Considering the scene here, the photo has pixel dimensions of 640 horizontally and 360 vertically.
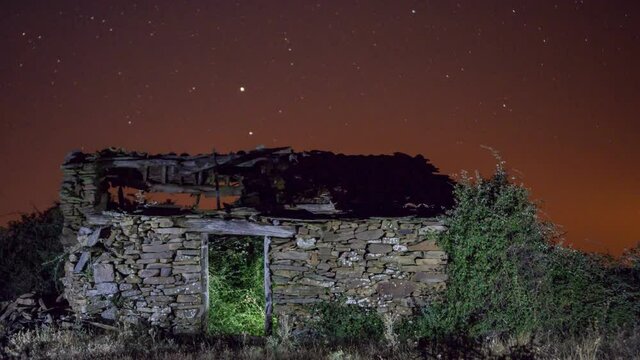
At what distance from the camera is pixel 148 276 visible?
12211 mm

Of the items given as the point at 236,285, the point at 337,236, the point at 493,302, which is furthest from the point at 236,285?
the point at 493,302

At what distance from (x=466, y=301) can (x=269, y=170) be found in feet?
18.0

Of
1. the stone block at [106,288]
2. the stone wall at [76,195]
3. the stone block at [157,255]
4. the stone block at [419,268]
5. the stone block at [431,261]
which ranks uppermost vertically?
the stone wall at [76,195]

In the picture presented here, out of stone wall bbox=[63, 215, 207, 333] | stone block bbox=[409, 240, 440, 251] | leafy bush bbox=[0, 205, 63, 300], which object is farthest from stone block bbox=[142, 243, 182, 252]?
leafy bush bbox=[0, 205, 63, 300]

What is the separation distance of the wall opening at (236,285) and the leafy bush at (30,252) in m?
6.22

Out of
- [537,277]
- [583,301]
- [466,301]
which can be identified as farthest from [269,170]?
[583,301]

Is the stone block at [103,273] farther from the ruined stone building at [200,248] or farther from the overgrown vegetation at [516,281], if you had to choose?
the overgrown vegetation at [516,281]

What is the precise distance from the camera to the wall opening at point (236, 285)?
13359 millimetres

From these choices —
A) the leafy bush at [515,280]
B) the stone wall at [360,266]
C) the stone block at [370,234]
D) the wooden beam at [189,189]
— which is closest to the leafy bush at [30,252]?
the wooden beam at [189,189]

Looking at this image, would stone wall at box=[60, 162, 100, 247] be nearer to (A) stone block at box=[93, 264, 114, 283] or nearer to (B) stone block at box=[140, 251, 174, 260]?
(A) stone block at box=[93, 264, 114, 283]

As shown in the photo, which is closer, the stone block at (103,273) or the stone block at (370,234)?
the stone block at (370,234)

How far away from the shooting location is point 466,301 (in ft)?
36.8

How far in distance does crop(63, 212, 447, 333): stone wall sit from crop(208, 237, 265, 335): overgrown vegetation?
131 cm

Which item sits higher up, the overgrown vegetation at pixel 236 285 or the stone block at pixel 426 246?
the stone block at pixel 426 246
